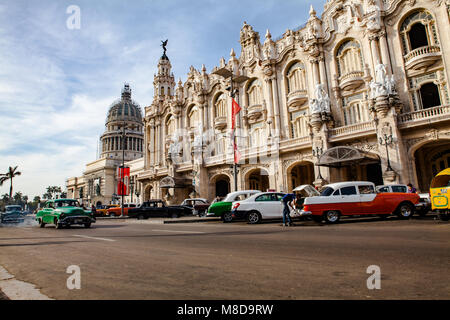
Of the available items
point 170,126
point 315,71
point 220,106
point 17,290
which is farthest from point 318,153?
point 170,126

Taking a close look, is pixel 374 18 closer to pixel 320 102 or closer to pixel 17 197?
pixel 320 102

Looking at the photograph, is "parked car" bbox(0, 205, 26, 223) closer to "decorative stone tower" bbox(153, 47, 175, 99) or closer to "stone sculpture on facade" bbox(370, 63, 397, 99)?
"decorative stone tower" bbox(153, 47, 175, 99)

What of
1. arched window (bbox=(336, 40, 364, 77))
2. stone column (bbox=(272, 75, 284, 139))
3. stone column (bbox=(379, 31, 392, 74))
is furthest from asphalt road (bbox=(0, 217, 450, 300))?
stone column (bbox=(272, 75, 284, 139))

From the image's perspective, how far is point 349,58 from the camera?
24.5 m

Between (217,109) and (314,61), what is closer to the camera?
(314,61)

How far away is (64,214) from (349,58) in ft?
81.2

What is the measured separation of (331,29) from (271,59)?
6.17 metres

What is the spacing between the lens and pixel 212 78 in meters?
36.2

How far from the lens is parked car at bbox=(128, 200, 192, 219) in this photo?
79.4 ft

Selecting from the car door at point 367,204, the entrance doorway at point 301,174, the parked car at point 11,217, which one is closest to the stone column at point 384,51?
the entrance doorway at point 301,174

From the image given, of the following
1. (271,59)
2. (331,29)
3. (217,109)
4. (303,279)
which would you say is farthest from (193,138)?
(303,279)

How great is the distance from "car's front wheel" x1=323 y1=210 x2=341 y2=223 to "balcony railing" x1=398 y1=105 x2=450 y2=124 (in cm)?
1120
